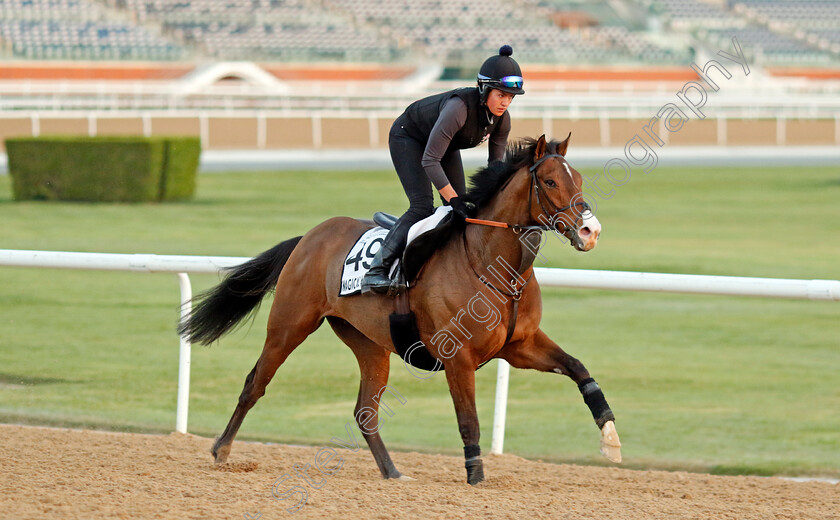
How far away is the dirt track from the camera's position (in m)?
3.64

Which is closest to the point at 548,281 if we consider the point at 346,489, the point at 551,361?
the point at 551,361

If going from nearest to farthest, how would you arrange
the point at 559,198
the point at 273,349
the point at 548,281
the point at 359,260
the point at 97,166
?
the point at 559,198, the point at 359,260, the point at 273,349, the point at 548,281, the point at 97,166

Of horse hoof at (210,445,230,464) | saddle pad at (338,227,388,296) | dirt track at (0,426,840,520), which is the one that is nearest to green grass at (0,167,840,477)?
dirt track at (0,426,840,520)

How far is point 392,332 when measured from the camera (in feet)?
14.2

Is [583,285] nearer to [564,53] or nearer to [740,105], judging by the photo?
[740,105]

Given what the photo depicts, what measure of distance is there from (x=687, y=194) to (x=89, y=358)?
45.5 feet

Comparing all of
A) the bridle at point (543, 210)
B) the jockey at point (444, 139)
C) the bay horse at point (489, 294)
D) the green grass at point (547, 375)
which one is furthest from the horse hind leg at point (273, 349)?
the bridle at point (543, 210)

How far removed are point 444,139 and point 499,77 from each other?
0.31 m

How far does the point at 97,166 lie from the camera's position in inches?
656

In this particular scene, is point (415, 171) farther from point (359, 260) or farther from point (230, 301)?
point (230, 301)

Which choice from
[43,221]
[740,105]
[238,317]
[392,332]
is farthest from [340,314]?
[740,105]

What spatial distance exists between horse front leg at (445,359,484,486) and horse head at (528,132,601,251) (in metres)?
0.63

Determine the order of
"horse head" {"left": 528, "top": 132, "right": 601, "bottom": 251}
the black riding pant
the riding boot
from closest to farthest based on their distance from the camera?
1. "horse head" {"left": 528, "top": 132, "right": 601, "bottom": 251}
2. the riding boot
3. the black riding pant

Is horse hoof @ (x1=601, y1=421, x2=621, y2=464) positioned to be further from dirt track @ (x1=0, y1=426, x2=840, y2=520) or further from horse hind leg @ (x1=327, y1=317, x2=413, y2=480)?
horse hind leg @ (x1=327, y1=317, x2=413, y2=480)
